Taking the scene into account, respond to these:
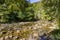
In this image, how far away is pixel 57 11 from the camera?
4109 millimetres

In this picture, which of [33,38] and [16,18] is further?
[16,18]

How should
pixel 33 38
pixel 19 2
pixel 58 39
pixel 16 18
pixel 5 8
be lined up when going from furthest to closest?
pixel 16 18 → pixel 5 8 → pixel 33 38 → pixel 58 39 → pixel 19 2

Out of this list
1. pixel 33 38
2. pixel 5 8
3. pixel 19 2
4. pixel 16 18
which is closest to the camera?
pixel 19 2

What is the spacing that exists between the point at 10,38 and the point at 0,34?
0.91 meters

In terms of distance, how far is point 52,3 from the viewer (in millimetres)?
4055

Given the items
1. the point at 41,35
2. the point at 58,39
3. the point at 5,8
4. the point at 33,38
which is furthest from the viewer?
the point at 5,8

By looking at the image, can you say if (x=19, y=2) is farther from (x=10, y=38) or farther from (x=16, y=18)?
(x=16, y=18)

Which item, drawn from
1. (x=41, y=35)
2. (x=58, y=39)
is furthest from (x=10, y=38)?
(x=58, y=39)

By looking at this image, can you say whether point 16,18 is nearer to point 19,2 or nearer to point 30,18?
point 30,18

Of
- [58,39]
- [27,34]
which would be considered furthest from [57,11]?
[27,34]

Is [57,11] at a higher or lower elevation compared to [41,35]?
higher

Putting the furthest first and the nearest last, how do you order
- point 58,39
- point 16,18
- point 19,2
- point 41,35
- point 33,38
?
point 16,18 < point 41,35 < point 33,38 < point 58,39 < point 19,2

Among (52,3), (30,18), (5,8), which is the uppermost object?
(52,3)

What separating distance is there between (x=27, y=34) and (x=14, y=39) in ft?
3.37
